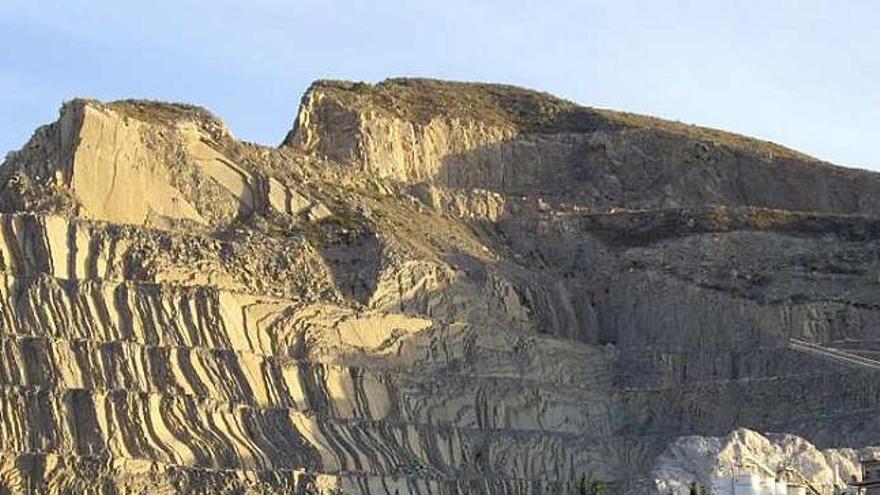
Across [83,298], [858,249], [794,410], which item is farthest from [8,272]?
[858,249]

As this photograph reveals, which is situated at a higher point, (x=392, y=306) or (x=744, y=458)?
(x=392, y=306)

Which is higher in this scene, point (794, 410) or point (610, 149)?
point (610, 149)

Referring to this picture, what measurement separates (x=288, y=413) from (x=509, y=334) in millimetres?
9987

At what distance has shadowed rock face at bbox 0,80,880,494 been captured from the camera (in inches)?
2945

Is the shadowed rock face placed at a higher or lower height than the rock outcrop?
higher

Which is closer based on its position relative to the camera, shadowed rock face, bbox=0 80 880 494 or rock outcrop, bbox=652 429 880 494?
rock outcrop, bbox=652 429 880 494

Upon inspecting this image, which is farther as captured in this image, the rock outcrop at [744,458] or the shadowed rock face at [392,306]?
the shadowed rock face at [392,306]

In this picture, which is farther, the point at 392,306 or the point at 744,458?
the point at 392,306

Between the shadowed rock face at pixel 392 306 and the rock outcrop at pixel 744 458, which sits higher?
the shadowed rock face at pixel 392 306

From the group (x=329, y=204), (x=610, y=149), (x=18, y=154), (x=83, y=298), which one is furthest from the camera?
(x=610, y=149)

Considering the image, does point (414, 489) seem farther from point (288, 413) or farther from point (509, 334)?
point (509, 334)

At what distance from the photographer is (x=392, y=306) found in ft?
276

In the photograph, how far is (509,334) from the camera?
85438 millimetres

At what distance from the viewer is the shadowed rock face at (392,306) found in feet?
245
